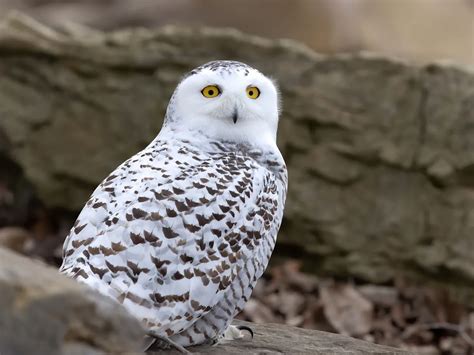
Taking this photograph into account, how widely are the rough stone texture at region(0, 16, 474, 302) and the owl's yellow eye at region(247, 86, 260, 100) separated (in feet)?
6.93

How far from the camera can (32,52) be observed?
5719 millimetres

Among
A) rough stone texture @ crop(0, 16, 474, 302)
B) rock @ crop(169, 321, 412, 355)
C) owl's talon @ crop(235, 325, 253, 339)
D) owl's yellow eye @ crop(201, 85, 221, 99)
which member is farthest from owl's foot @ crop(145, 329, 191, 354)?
rough stone texture @ crop(0, 16, 474, 302)

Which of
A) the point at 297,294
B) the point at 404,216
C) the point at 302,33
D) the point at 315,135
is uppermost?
the point at 302,33

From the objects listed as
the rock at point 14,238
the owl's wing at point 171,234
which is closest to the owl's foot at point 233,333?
the owl's wing at point 171,234

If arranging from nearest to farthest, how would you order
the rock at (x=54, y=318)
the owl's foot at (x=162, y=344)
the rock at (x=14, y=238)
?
the rock at (x=54, y=318) → the owl's foot at (x=162, y=344) → the rock at (x=14, y=238)

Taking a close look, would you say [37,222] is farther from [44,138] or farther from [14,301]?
[14,301]

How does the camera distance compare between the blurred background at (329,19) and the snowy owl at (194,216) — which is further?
the blurred background at (329,19)

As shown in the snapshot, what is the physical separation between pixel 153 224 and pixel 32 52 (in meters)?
3.30

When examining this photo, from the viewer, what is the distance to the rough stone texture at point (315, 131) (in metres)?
5.24

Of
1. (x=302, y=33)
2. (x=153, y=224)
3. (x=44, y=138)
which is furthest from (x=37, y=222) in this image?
(x=302, y=33)

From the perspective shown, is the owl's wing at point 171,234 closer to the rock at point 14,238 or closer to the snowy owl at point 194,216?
the snowy owl at point 194,216

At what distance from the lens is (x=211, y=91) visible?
127 inches

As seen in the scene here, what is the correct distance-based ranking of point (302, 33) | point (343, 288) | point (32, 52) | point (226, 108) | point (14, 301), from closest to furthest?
point (14, 301) < point (226, 108) < point (343, 288) < point (32, 52) < point (302, 33)

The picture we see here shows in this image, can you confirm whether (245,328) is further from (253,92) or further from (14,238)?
(14,238)
